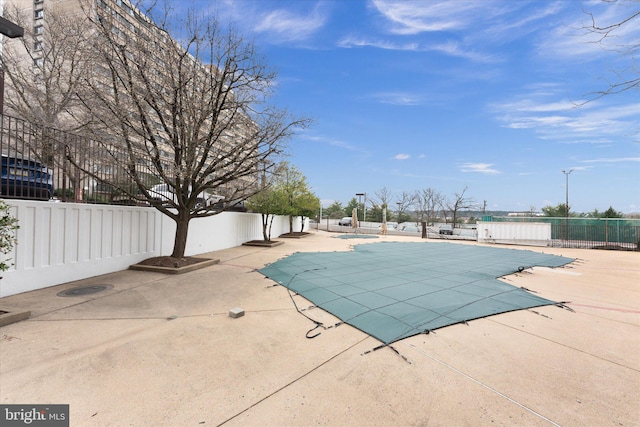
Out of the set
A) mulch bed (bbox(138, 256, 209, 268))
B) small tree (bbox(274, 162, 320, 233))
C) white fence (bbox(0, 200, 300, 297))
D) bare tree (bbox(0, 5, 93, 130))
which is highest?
bare tree (bbox(0, 5, 93, 130))

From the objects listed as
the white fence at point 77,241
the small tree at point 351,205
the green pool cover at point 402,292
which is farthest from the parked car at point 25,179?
the small tree at point 351,205

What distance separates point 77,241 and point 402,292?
6476 millimetres

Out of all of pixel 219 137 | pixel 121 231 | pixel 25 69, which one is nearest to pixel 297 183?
pixel 219 137

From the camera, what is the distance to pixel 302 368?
2.26 metres

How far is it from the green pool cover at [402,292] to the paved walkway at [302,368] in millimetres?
233

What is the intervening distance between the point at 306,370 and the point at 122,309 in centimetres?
314

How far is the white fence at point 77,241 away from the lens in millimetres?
4348

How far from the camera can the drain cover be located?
14.2 ft

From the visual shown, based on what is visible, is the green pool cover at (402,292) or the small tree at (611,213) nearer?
the green pool cover at (402,292)

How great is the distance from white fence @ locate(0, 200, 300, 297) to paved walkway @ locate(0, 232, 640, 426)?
95cm

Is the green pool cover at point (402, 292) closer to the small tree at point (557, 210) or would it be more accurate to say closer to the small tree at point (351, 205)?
the small tree at point (557, 210)

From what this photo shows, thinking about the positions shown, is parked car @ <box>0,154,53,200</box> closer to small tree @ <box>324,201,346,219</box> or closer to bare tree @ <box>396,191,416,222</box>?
bare tree @ <box>396,191,416,222</box>

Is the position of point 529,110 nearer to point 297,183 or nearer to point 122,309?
point 297,183

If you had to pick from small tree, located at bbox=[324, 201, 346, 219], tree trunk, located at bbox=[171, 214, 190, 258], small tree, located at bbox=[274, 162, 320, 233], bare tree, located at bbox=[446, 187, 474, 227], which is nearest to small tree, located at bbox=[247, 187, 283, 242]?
small tree, located at bbox=[274, 162, 320, 233]
